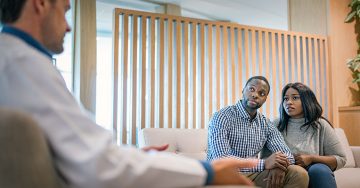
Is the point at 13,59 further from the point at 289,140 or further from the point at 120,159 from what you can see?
the point at 289,140

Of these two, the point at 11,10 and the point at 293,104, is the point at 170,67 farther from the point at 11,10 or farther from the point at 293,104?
the point at 11,10

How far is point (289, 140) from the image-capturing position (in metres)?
2.91

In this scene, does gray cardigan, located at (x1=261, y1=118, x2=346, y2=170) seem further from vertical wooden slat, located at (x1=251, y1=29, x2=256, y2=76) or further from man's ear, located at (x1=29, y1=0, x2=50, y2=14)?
man's ear, located at (x1=29, y1=0, x2=50, y2=14)

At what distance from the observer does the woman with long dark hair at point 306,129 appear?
2.81 m

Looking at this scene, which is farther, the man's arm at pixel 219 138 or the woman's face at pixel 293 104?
the woman's face at pixel 293 104

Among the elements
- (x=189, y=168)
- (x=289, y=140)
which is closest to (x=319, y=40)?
(x=289, y=140)

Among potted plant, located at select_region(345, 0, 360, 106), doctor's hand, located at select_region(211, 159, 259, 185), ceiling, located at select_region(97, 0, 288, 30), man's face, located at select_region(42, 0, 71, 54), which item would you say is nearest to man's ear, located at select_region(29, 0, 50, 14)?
man's face, located at select_region(42, 0, 71, 54)

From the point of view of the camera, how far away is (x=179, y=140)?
297cm

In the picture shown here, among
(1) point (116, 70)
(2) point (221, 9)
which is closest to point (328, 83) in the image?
(1) point (116, 70)

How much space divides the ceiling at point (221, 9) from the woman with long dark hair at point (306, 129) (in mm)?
3399

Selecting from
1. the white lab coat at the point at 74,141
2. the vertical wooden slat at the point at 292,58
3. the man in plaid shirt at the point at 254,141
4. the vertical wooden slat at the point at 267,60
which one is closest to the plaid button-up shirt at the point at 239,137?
the man in plaid shirt at the point at 254,141

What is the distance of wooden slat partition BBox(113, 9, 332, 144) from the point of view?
3.37 meters

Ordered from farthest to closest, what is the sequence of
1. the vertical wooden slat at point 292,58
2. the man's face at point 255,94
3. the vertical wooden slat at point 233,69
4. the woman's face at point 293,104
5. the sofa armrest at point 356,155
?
1. the vertical wooden slat at point 292,58
2. the vertical wooden slat at point 233,69
3. the sofa armrest at point 356,155
4. the woman's face at point 293,104
5. the man's face at point 255,94

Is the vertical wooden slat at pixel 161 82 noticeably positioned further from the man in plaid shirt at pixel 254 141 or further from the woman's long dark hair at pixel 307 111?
the woman's long dark hair at pixel 307 111
